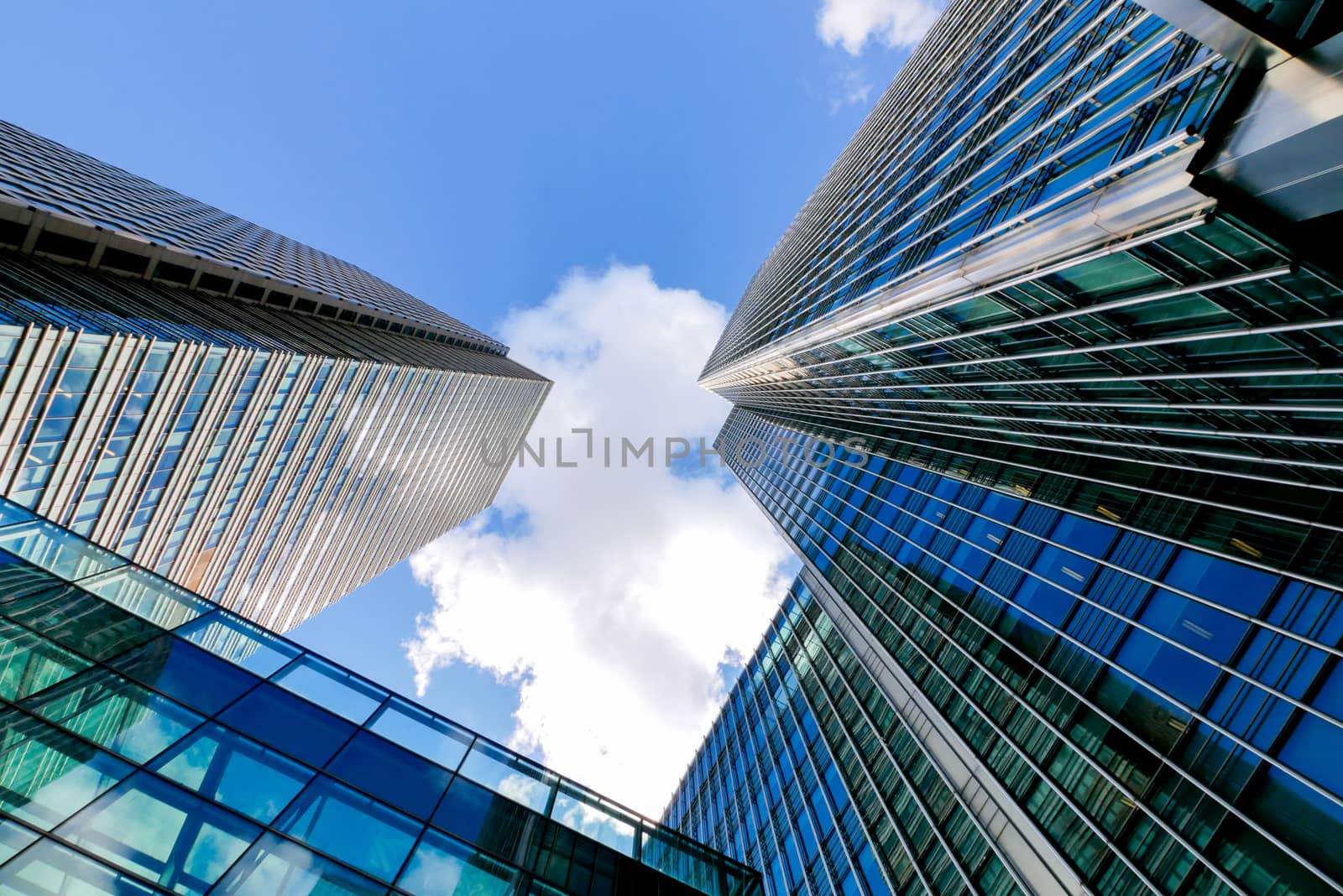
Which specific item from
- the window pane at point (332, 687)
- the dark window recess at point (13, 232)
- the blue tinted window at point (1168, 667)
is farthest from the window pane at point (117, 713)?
the dark window recess at point (13, 232)

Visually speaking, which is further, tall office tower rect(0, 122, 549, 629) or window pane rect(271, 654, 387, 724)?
tall office tower rect(0, 122, 549, 629)

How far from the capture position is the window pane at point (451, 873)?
34.8 feet

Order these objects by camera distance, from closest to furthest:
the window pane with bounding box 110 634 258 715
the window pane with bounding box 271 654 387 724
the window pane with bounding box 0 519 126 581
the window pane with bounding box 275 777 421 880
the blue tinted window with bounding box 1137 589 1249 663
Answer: the window pane with bounding box 275 777 421 880, the window pane with bounding box 110 634 258 715, the window pane with bounding box 0 519 126 581, the window pane with bounding box 271 654 387 724, the blue tinted window with bounding box 1137 589 1249 663

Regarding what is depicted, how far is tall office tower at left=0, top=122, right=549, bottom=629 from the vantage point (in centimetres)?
3169

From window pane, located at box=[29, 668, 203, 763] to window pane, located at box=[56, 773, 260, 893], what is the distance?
77 cm

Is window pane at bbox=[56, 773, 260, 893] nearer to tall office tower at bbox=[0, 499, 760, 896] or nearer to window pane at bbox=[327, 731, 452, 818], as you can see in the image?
tall office tower at bbox=[0, 499, 760, 896]

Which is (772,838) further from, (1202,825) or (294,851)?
(294,851)

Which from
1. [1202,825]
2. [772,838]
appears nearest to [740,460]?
[772,838]

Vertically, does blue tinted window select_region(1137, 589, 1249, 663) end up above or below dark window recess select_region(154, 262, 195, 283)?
above

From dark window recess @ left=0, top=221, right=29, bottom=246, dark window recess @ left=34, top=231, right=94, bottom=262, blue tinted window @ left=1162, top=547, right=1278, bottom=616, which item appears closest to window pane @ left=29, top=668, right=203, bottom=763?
blue tinted window @ left=1162, top=547, right=1278, bottom=616

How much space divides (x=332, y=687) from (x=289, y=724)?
1.71m

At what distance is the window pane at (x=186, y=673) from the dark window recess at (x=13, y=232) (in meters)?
34.3

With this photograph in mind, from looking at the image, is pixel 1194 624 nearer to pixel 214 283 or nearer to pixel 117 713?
pixel 117 713

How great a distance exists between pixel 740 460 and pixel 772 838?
6806 centimetres
